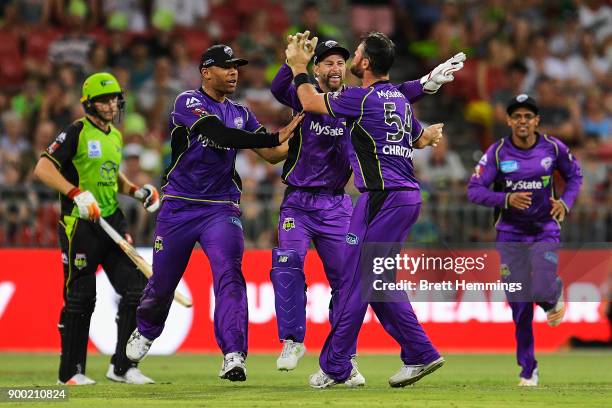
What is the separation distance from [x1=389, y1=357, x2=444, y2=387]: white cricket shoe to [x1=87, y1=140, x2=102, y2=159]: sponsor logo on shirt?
3682 millimetres

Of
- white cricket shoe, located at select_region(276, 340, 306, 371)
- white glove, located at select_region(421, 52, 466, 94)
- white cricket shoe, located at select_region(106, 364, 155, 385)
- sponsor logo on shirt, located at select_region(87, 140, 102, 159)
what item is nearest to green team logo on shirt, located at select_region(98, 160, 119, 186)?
sponsor logo on shirt, located at select_region(87, 140, 102, 159)

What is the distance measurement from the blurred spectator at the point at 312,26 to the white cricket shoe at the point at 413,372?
11.4m

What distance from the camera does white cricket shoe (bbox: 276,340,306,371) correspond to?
1135 centimetres

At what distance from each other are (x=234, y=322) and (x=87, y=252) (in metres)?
2.28

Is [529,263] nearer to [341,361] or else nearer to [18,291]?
[341,361]

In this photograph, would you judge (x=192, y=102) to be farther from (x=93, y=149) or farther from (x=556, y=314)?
(x=556, y=314)

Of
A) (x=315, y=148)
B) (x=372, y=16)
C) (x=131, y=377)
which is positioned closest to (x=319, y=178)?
(x=315, y=148)

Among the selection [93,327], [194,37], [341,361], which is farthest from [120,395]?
[194,37]

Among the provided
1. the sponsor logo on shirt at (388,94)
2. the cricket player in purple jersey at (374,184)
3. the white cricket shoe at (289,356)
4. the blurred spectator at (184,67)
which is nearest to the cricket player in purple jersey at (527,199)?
the cricket player in purple jersey at (374,184)

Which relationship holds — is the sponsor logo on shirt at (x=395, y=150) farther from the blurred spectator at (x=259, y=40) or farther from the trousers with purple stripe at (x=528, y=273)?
the blurred spectator at (x=259, y=40)

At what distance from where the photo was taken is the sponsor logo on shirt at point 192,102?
38.4ft

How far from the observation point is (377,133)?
11266 mm

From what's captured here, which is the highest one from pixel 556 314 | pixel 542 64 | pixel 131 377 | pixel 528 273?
pixel 542 64

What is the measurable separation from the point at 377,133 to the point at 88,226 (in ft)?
10.8
